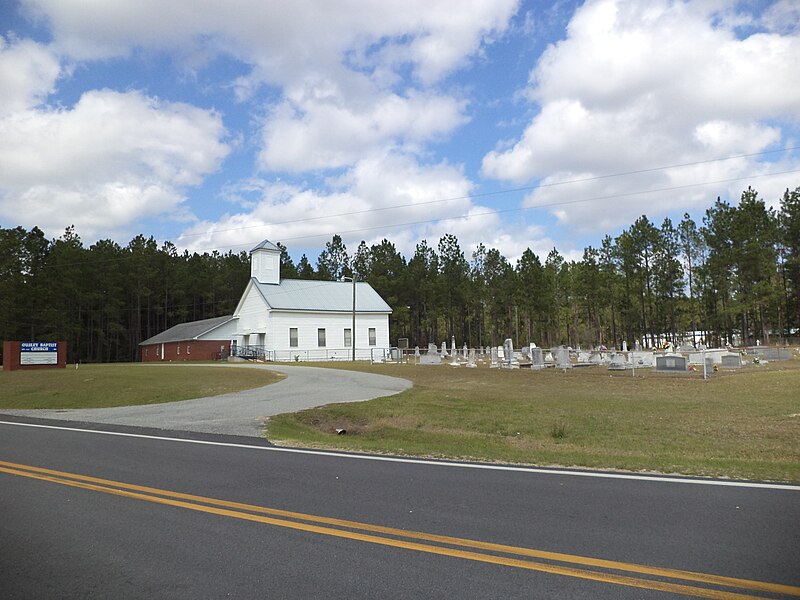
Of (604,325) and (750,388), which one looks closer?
(750,388)

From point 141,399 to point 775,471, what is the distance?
19491 millimetres

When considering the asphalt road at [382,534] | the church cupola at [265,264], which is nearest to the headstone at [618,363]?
the asphalt road at [382,534]

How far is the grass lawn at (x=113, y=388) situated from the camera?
806 inches

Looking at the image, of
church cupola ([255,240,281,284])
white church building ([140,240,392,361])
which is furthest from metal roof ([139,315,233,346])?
church cupola ([255,240,281,284])

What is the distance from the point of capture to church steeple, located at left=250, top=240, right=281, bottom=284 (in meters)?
54.0

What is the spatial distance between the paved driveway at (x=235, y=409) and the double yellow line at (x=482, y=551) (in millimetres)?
5666

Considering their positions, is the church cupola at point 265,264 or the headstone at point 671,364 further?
the church cupola at point 265,264

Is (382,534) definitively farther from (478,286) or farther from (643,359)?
(478,286)

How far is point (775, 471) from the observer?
7.62m

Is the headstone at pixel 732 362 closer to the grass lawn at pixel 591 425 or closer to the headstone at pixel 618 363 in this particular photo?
the headstone at pixel 618 363

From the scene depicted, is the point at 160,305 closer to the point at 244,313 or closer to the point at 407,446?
the point at 244,313

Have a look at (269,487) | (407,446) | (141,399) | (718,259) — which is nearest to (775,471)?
(407,446)

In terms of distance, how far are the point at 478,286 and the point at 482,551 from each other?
82.7 metres

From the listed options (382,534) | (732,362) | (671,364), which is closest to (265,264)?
(671,364)
